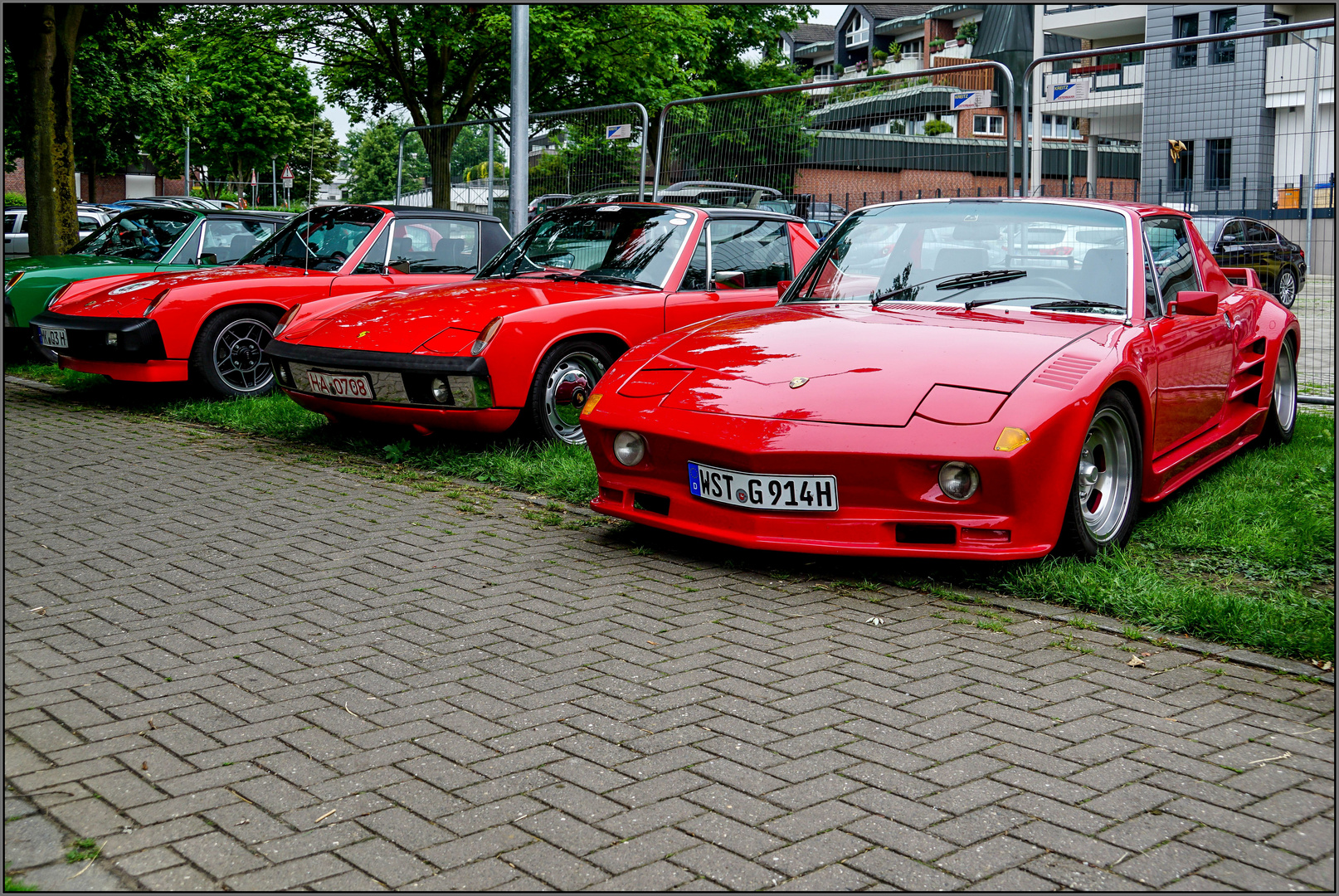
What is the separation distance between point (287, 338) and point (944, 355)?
4277 mm

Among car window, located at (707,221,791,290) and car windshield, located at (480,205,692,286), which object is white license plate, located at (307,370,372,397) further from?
car window, located at (707,221,791,290)

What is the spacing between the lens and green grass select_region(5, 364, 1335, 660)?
13.1ft

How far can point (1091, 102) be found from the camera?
10.4 m

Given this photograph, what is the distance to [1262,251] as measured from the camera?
9609mm

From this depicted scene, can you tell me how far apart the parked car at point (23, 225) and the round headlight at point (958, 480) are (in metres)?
27.5

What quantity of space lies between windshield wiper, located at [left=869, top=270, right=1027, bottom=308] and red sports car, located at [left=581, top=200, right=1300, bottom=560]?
0.01 metres

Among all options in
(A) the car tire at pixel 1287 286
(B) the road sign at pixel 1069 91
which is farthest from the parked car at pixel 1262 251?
(B) the road sign at pixel 1069 91

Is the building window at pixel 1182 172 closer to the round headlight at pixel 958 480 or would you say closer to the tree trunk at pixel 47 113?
the round headlight at pixel 958 480

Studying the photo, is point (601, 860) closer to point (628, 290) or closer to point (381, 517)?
point (381, 517)

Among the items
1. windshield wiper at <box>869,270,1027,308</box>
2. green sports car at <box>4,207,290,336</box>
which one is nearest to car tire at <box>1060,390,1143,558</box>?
windshield wiper at <box>869,270,1027,308</box>

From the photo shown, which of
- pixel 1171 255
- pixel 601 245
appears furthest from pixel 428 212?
pixel 1171 255

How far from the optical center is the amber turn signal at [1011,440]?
4.12 metres

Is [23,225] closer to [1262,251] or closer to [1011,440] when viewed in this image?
[1262,251]

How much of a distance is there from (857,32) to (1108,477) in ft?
266
